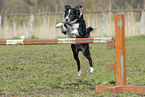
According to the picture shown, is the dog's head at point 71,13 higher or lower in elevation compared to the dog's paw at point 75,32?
higher

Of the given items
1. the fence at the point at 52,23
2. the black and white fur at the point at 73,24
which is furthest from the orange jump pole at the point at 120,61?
the fence at the point at 52,23

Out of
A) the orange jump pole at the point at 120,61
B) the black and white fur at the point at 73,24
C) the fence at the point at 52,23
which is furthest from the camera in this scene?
the fence at the point at 52,23

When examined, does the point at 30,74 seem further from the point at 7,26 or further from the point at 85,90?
the point at 7,26

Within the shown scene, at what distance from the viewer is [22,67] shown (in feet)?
25.6

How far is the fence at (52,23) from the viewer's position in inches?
793

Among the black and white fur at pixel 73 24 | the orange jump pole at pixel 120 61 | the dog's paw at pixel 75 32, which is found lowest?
the orange jump pole at pixel 120 61

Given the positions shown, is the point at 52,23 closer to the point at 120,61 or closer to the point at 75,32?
the point at 75,32

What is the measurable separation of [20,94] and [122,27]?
1.97 metres

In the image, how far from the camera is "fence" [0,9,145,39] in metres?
20.1

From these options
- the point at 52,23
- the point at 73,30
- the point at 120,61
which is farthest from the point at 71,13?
the point at 52,23

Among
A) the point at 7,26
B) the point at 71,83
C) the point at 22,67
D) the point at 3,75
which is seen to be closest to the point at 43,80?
the point at 71,83

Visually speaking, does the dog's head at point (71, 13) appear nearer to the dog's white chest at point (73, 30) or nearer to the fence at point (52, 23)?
the dog's white chest at point (73, 30)

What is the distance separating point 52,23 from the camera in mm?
20375

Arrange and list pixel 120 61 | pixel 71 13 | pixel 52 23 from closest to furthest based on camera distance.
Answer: pixel 120 61, pixel 71 13, pixel 52 23
